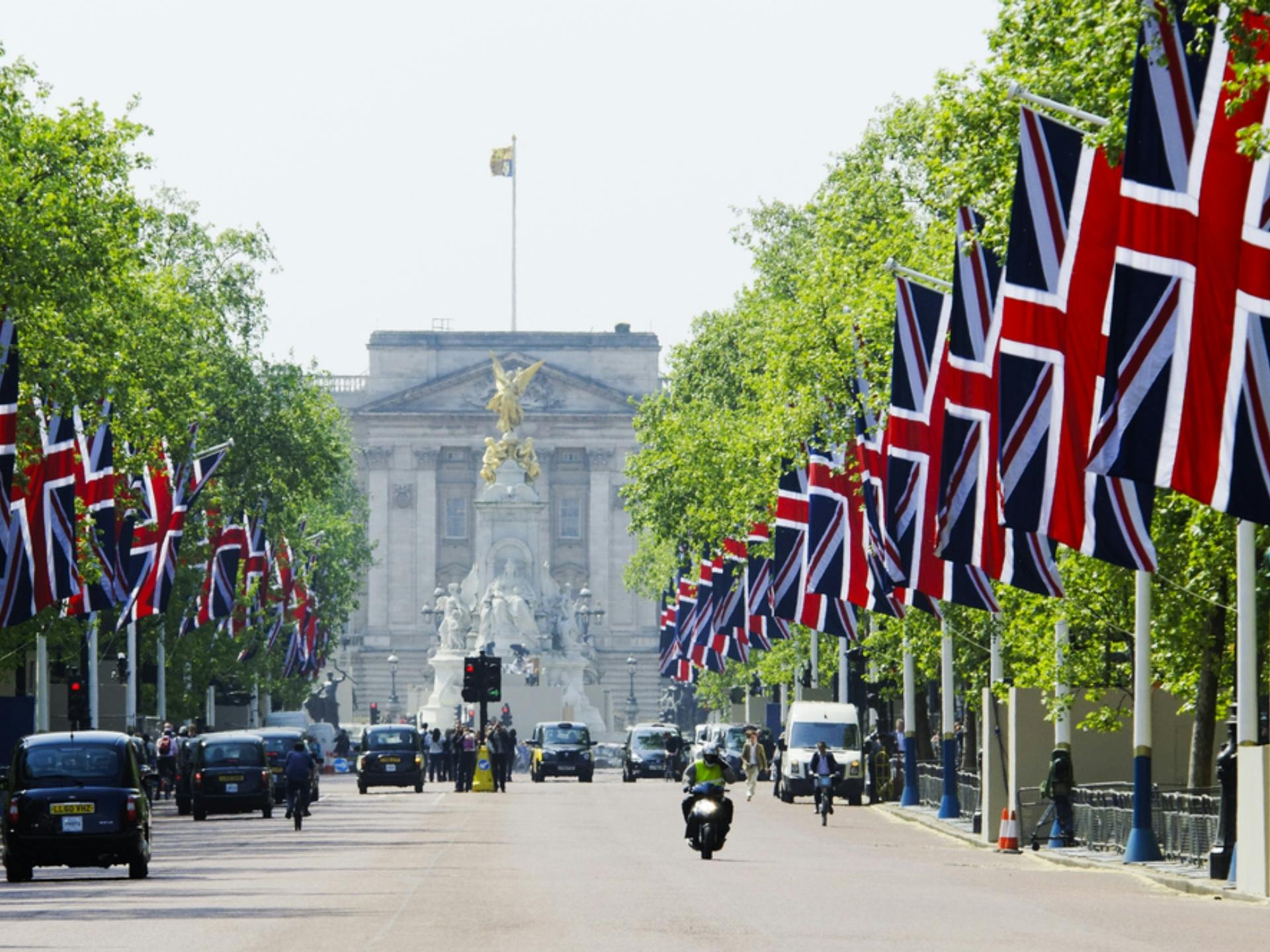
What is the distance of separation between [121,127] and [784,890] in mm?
25258

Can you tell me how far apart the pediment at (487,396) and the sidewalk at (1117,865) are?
125737 mm

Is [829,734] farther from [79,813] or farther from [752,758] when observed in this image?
[79,813]

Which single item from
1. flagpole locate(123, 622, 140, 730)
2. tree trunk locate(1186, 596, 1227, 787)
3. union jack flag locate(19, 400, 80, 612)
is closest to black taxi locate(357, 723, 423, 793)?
flagpole locate(123, 622, 140, 730)

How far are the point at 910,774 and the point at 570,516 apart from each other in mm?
120870

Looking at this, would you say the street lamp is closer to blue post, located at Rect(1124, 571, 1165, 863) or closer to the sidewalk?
the sidewalk

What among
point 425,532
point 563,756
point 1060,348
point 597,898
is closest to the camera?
point 1060,348

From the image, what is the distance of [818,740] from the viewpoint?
63875 millimetres

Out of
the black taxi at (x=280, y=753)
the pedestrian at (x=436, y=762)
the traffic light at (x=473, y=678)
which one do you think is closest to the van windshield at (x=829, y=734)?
the traffic light at (x=473, y=678)

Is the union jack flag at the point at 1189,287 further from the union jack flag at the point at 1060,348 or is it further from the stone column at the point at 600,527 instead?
the stone column at the point at 600,527

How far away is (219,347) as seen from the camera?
77938mm

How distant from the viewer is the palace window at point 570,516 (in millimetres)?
179000

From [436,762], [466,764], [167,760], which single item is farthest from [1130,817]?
[436,762]

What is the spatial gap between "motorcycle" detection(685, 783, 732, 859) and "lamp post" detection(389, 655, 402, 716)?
368ft

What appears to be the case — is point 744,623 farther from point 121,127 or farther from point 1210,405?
point 1210,405
